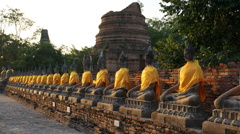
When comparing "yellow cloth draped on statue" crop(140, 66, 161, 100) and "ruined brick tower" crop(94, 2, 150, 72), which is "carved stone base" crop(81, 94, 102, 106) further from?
"ruined brick tower" crop(94, 2, 150, 72)

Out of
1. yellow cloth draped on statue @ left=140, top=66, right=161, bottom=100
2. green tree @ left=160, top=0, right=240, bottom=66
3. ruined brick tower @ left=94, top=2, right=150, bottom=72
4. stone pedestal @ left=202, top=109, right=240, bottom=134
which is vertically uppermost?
ruined brick tower @ left=94, top=2, right=150, bottom=72

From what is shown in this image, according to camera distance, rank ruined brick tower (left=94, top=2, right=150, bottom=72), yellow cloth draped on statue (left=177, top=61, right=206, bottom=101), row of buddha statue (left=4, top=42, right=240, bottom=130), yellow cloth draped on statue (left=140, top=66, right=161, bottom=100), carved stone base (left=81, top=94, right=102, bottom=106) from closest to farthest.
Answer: row of buddha statue (left=4, top=42, right=240, bottom=130) < yellow cloth draped on statue (left=177, top=61, right=206, bottom=101) < yellow cloth draped on statue (left=140, top=66, right=161, bottom=100) < carved stone base (left=81, top=94, right=102, bottom=106) < ruined brick tower (left=94, top=2, right=150, bottom=72)

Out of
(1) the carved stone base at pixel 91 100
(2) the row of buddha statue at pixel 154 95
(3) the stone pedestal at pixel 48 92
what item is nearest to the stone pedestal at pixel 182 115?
(2) the row of buddha statue at pixel 154 95

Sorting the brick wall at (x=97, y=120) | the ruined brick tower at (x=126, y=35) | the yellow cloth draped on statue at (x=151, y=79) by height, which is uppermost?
the ruined brick tower at (x=126, y=35)

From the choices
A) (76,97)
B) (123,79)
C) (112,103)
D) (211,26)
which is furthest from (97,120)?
(211,26)

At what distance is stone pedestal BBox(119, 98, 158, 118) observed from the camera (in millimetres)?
6211

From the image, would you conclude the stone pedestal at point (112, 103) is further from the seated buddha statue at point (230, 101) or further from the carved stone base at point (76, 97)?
the seated buddha statue at point (230, 101)

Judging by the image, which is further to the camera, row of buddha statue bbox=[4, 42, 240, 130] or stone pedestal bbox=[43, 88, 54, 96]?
stone pedestal bbox=[43, 88, 54, 96]

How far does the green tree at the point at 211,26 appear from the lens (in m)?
9.02

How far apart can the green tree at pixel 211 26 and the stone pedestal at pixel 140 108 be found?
12.0ft

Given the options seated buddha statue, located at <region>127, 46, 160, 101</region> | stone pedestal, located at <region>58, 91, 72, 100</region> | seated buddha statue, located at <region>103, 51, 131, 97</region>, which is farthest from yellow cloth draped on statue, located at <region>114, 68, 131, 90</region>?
stone pedestal, located at <region>58, 91, 72, 100</region>

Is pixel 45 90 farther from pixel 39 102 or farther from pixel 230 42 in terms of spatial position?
pixel 230 42

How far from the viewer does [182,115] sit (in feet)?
16.7

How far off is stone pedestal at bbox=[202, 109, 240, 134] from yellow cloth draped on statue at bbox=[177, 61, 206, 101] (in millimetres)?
927
